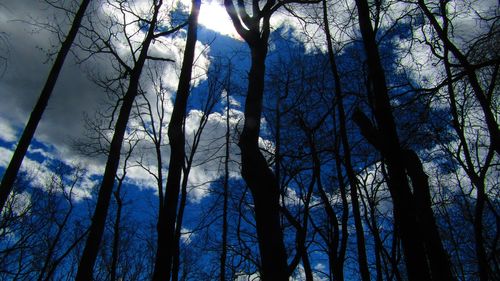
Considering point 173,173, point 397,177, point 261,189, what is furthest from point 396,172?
point 173,173

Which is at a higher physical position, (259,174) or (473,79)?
(473,79)

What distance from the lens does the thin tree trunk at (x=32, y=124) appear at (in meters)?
6.05

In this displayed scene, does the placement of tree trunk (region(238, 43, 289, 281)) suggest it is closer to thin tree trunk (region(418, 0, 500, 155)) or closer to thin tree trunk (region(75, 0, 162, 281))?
thin tree trunk (region(418, 0, 500, 155))

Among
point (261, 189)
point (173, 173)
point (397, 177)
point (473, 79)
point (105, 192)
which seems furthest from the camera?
point (105, 192)

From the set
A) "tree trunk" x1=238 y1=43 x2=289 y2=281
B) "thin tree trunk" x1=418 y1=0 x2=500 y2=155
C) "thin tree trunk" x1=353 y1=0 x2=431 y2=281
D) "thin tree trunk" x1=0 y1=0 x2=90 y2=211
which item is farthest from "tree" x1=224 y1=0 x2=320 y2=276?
"thin tree trunk" x1=0 y1=0 x2=90 y2=211

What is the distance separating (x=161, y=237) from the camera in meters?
4.84

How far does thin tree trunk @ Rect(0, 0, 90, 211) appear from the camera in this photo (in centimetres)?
605

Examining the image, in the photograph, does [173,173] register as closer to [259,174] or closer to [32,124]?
[259,174]

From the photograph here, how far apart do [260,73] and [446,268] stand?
3.41 metres

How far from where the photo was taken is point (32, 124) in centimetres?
656

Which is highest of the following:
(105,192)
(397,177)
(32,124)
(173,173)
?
(32,124)

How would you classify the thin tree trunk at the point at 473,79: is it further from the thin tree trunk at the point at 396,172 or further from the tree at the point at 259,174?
the tree at the point at 259,174

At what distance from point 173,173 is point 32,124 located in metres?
3.79

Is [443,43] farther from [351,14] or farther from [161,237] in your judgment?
[161,237]
